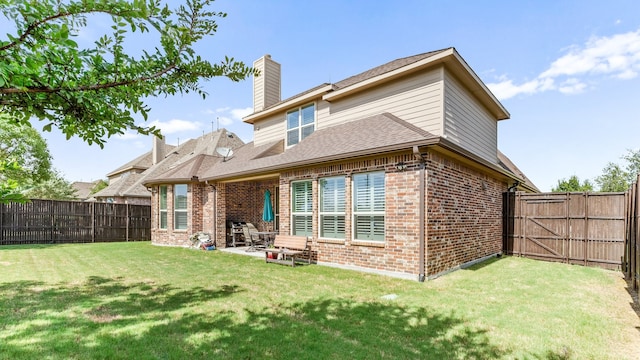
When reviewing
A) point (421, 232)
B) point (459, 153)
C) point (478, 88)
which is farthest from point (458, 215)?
point (478, 88)

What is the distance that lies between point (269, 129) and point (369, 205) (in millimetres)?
7757

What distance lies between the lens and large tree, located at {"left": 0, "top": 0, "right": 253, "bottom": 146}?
1992 millimetres

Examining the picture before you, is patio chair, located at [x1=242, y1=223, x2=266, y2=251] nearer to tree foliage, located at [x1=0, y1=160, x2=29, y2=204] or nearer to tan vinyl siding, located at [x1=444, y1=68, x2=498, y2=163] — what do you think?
tan vinyl siding, located at [x1=444, y1=68, x2=498, y2=163]

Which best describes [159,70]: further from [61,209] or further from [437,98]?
[61,209]

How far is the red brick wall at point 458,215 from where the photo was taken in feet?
23.5

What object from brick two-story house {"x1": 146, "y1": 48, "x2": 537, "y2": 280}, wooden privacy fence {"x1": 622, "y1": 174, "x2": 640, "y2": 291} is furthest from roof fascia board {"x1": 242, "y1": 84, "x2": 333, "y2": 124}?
wooden privacy fence {"x1": 622, "y1": 174, "x2": 640, "y2": 291}

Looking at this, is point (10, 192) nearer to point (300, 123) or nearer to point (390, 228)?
point (390, 228)

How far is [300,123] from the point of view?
41.4 feet

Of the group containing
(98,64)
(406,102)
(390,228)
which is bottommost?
(390,228)

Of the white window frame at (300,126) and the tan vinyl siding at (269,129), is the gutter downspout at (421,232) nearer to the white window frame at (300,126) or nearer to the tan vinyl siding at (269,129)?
Answer: the white window frame at (300,126)

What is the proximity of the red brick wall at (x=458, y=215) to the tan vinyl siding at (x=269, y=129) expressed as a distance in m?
7.61

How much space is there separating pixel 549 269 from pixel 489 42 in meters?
7.36

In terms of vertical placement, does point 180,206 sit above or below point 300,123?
below

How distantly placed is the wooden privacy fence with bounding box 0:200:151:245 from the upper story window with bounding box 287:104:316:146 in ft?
35.5
